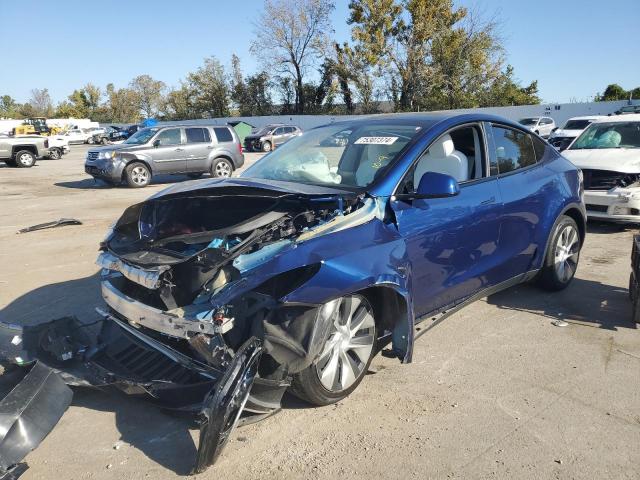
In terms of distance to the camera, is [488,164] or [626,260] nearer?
[488,164]

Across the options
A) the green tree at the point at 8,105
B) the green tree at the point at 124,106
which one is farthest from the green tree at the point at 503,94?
the green tree at the point at 8,105

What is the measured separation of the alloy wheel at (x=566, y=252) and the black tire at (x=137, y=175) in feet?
41.8

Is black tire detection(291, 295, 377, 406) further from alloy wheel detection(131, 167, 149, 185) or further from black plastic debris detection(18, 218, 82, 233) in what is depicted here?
alloy wheel detection(131, 167, 149, 185)

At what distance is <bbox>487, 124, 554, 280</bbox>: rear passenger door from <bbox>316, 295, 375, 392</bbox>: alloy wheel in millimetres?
1535

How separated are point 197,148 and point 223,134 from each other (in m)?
1.21

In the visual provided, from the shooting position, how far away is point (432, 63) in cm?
4641

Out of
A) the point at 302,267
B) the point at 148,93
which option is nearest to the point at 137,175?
the point at 302,267

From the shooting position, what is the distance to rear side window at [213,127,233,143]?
1677 cm

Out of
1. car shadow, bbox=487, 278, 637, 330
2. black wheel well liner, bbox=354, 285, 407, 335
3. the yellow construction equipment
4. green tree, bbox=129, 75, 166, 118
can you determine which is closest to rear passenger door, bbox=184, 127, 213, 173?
car shadow, bbox=487, 278, 637, 330

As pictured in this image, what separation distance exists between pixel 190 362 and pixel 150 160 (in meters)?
13.5

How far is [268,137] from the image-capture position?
31.7 meters

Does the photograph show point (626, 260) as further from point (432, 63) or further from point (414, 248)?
point (432, 63)

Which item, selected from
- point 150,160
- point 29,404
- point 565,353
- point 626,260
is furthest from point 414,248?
point 150,160

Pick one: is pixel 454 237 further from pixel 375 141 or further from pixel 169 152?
pixel 169 152
